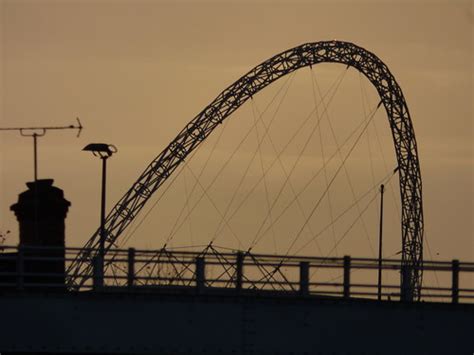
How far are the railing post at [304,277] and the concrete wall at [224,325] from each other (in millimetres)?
1199

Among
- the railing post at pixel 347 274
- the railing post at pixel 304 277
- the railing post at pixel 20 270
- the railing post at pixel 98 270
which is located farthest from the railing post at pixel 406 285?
the railing post at pixel 20 270

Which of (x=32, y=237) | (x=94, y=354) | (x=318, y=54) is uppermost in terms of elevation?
(x=318, y=54)

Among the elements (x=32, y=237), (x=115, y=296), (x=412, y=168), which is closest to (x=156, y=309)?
(x=115, y=296)

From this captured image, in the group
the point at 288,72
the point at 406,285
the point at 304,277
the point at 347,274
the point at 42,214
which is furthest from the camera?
the point at 288,72

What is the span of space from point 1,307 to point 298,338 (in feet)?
24.2

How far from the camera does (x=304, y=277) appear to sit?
158ft

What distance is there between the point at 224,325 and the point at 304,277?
3193 millimetres

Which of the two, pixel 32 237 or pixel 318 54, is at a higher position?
pixel 318 54

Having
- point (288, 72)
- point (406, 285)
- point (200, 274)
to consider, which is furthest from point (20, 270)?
point (288, 72)

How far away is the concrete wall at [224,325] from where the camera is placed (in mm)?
44875

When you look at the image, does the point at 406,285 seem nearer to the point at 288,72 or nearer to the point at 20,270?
the point at 20,270

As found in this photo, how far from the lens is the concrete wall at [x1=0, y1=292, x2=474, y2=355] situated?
147 ft

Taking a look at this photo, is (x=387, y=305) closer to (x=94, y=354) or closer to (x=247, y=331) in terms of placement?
(x=247, y=331)

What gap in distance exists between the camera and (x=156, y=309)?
4566 cm
